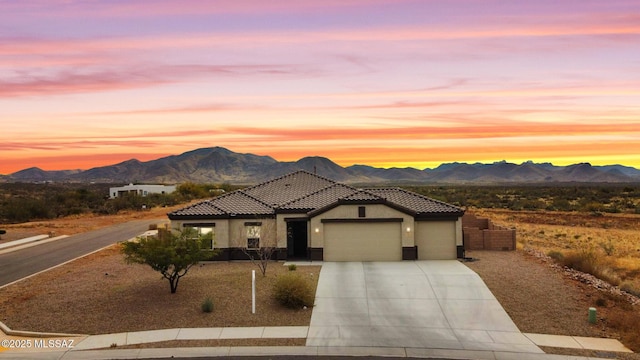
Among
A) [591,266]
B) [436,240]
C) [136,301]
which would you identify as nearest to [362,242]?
[436,240]

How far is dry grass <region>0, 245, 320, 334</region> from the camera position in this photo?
57.4 feet

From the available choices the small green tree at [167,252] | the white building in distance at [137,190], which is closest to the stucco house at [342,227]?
the small green tree at [167,252]

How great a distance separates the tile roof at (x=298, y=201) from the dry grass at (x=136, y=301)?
3.37 m

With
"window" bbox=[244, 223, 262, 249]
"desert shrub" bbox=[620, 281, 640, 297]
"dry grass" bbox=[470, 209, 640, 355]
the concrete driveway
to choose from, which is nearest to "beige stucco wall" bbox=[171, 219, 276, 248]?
"window" bbox=[244, 223, 262, 249]

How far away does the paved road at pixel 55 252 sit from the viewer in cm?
2730

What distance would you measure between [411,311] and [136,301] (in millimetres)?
10797

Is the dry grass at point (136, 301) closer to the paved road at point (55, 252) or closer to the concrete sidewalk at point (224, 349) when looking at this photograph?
the concrete sidewalk at point (224, 349)

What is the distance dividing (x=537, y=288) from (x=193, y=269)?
16.6 metres

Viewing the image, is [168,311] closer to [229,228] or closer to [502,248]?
[229,228]

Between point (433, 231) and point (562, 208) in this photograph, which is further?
point (562, 208)

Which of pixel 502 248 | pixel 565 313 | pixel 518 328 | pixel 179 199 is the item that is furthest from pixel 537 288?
pixel 179 199

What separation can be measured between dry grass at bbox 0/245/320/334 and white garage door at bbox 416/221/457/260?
656cm

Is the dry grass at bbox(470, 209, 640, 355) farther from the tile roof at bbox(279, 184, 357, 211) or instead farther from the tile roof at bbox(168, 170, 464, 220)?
the tile roof at bbox(279, 184, 357, 211)

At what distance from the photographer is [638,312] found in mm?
18328
